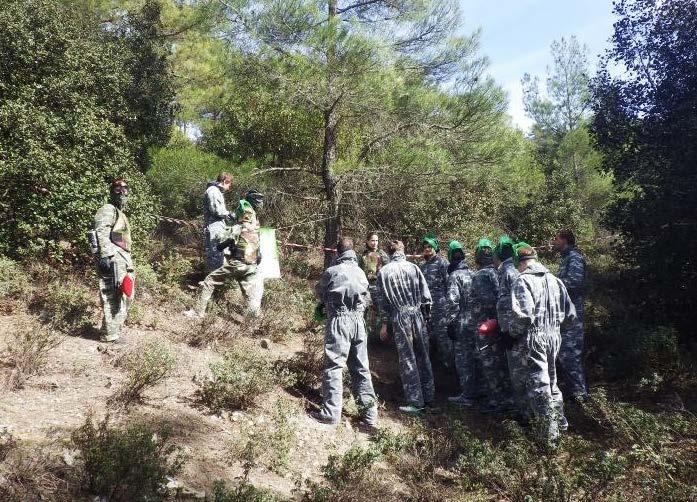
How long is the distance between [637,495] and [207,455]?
3.04 m

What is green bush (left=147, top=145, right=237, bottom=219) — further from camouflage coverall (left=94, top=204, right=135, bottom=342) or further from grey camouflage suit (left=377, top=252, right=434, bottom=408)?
grey camouflage suit (left=377, top=252, right=434, bottom=408)

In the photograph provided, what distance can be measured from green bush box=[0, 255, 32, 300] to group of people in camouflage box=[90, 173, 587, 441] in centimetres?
150

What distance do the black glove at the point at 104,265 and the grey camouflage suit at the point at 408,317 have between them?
294 centimetres

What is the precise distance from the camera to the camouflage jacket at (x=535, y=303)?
4.71 m

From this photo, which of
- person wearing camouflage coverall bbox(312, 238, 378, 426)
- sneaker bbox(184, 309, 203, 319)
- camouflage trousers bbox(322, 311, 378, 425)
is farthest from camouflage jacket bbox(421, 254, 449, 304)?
sneaker bbox(184, 309, 203, 319)

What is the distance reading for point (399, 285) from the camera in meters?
5.84

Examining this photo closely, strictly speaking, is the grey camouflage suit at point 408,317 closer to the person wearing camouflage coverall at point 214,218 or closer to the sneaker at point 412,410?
the sneaker at point 412,410

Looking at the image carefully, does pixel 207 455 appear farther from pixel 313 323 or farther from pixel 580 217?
pixel 580 217

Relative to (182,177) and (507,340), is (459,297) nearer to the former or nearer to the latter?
(507,340)

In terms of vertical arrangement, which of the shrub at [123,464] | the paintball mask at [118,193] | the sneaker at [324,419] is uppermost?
the paintball mask at [118,193]

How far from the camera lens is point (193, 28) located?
1162 cm

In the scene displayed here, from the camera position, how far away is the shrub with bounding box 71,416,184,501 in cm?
295

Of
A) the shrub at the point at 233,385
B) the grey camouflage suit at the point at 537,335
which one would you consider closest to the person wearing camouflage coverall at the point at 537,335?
the grey camouflage suit at the point at 537,335

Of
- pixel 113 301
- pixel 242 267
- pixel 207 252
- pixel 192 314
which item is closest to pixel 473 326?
pixel 242 267
